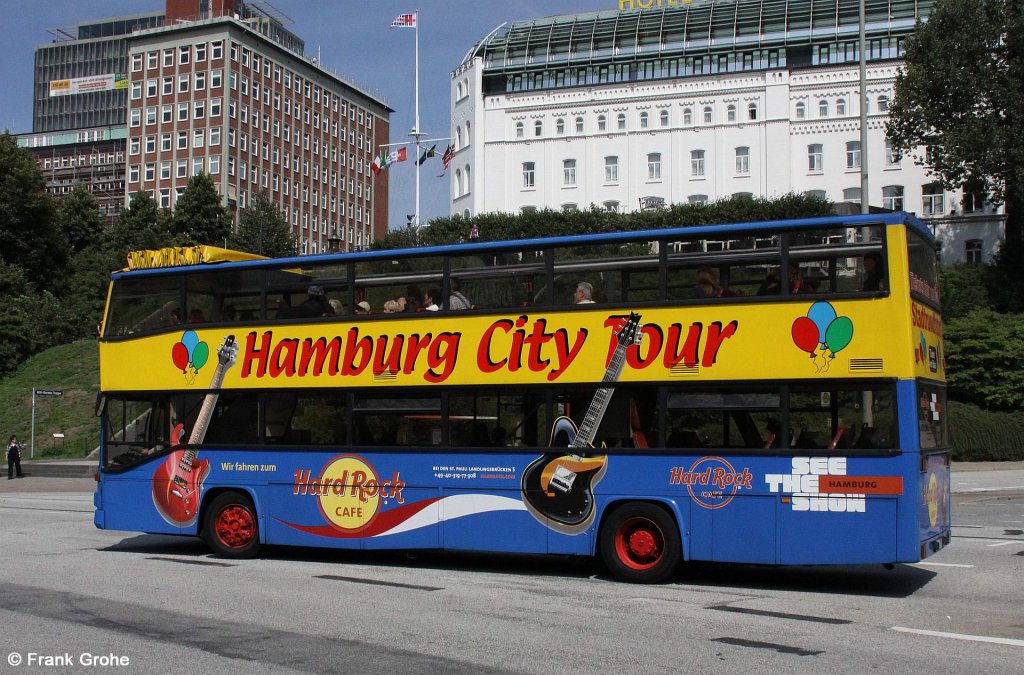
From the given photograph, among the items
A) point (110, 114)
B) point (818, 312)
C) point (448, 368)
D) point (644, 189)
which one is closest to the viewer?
point (818, 312)

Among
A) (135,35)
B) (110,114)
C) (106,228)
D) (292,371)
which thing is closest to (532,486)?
(292,371)

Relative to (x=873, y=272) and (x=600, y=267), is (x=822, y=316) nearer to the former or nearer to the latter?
(x=873, y=272)

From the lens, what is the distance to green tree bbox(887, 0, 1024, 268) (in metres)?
53.8

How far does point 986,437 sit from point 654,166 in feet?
154

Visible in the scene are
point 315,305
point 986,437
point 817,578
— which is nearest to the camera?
point 817,578

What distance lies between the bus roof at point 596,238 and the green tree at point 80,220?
75427 millimetres

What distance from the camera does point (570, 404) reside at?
43.2 ft

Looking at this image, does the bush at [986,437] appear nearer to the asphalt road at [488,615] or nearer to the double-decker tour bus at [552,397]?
the asphalt road at [488,615]

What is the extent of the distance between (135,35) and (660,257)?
383 feet

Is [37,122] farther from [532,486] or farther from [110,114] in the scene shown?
[532,486]

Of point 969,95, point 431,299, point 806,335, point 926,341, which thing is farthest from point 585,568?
point 969,95

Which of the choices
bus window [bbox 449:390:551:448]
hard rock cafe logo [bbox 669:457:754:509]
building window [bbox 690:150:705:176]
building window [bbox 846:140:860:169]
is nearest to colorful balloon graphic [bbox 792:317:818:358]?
hard rock cafe logo [bbox 669:457:754:509]

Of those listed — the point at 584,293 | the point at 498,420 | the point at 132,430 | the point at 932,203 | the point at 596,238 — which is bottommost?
the point at 132,430

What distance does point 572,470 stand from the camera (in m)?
13.1
